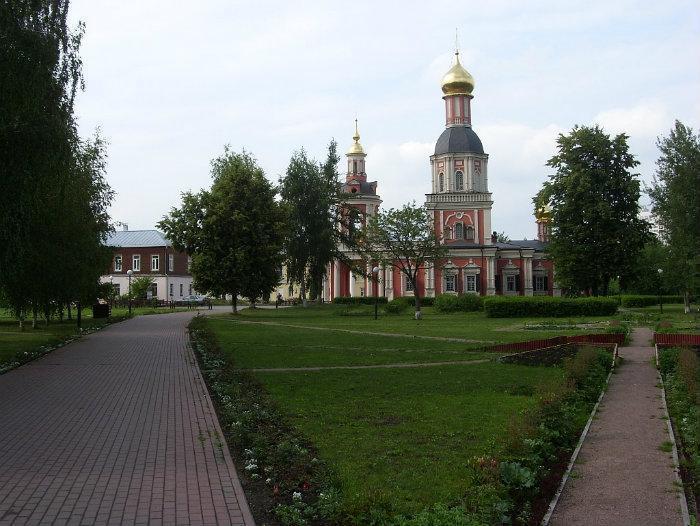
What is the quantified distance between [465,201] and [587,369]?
181ft

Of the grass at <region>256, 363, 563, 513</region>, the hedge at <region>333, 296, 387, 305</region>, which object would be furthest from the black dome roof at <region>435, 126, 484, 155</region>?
the grass at <region>256, 363, 563, 513</region>

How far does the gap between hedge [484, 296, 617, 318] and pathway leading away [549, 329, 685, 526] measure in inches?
1129

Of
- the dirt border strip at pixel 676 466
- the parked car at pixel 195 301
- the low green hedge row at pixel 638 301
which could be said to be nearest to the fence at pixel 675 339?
the dirt border strip at pixel 676 466

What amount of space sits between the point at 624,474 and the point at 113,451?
5.85m

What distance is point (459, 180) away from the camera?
227ft

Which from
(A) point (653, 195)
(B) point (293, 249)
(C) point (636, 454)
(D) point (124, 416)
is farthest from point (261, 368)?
(B) point (293, 249)

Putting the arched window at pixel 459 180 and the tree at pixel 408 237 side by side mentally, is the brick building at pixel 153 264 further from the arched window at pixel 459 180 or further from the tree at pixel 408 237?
the tree at pixel 408 237

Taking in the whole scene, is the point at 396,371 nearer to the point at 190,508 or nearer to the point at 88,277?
the point at 190,508

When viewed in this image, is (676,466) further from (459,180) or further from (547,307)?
(459,180)

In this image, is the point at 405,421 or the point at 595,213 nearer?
the point at 405,421

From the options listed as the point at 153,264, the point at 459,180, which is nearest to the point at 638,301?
the point at 459,180

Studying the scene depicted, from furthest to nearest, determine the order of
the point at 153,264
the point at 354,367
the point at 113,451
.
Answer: the point at 153,264, the point at 354,367, the point at 113,451

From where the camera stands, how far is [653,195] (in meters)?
41.7

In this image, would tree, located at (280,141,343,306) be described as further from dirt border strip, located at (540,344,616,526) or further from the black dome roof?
dirt border strip, located at (540,344,616,526)
